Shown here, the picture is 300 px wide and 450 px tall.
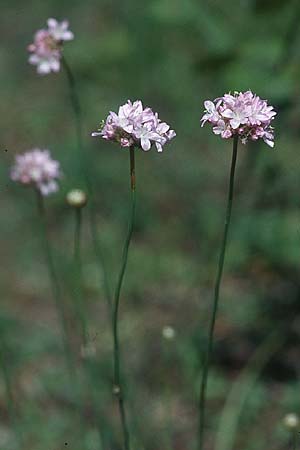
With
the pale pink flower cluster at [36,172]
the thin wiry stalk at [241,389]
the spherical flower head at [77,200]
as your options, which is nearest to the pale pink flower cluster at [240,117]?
the spherical flower head at [77,200]

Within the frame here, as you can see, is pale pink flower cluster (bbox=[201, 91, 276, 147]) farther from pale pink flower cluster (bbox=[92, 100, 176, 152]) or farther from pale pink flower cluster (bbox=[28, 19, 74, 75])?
pale pink flower cluster (bbox=[28, 19, 74, 75])

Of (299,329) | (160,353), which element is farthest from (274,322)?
(160,353)

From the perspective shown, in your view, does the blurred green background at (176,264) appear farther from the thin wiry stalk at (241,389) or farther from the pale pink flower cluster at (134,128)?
the pale pink flower cluster at (134,128)

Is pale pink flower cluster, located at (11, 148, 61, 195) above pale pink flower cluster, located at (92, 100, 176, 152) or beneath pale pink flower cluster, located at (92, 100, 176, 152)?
above

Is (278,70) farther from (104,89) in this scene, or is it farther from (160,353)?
(104,89)

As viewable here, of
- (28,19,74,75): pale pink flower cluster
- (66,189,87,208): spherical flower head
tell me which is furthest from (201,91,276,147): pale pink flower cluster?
(28,19,74,75): pale pink flower cluster

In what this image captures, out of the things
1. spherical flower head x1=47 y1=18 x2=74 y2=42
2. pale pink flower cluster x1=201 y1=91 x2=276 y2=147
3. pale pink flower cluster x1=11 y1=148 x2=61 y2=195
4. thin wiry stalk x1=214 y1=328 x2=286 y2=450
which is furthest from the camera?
thin wiry stalk x1=214 y1=328 x2=286 y2=450

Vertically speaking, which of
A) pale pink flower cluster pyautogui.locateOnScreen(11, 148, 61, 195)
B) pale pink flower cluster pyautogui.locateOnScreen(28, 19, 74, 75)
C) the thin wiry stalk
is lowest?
the thin wiry stalk
